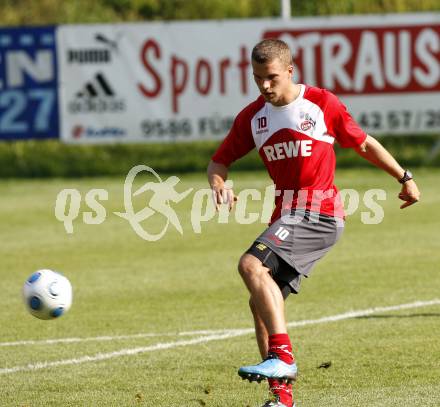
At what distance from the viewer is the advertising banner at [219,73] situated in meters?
24.2

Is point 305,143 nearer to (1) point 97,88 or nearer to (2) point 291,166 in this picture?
(2) point 291,166

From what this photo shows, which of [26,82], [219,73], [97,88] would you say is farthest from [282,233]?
[26,82]

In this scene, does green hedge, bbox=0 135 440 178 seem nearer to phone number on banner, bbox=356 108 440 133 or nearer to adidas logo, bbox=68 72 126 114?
phone number on banner, bbox=356 108 440 133

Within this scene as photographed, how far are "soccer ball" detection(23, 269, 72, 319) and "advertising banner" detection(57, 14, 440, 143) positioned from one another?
16114 millimetres

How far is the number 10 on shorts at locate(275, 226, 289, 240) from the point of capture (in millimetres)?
6984

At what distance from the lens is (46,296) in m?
8.12

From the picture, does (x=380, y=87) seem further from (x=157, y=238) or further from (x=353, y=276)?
(x=353, y=276)

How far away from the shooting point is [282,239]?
6.98 metres

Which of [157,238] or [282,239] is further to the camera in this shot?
[157,238]

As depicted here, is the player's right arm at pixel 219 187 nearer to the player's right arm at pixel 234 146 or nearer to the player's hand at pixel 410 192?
the player's right arm at pixel 234 146

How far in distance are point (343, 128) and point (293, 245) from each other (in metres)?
0.80

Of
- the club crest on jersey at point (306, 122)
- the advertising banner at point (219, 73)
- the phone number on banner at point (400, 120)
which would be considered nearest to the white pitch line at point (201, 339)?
the club crest on jersey at point (306, 122)

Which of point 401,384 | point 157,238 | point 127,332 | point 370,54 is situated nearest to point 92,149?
point 370,54

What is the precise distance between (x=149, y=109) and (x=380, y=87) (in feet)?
15.2
